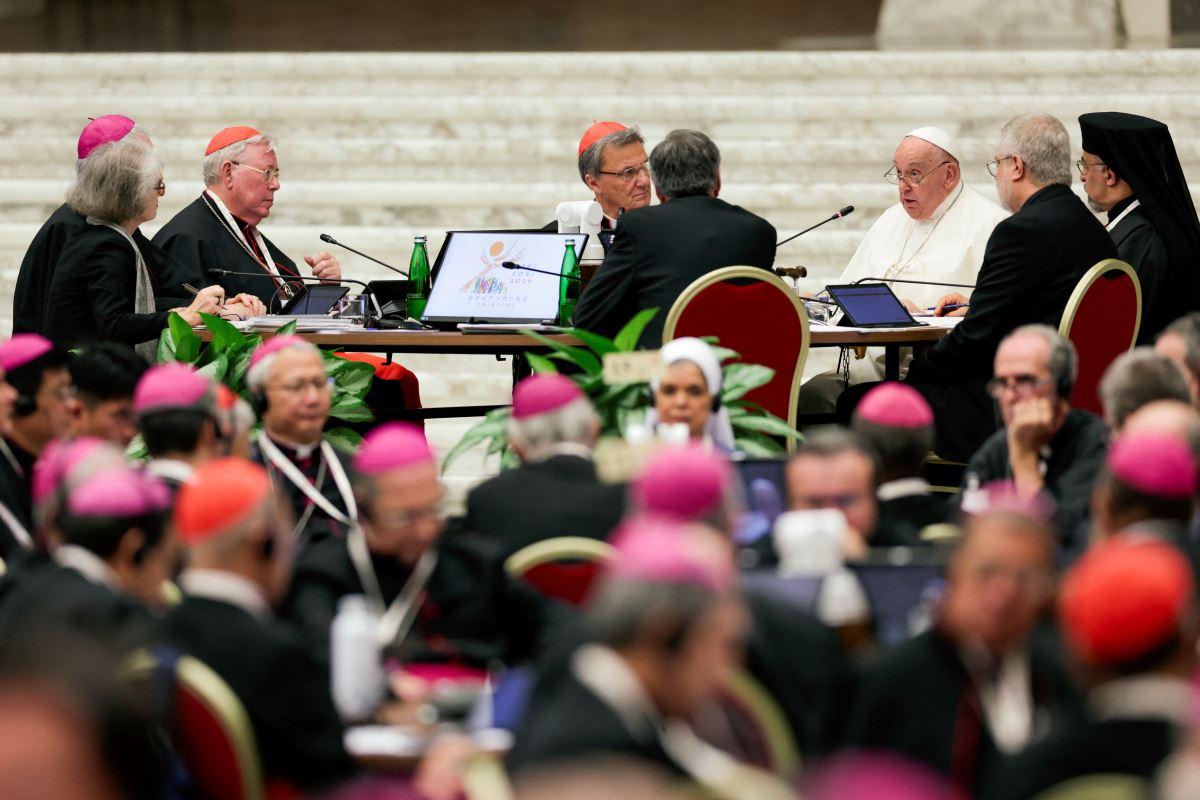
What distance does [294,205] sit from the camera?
32.5ft

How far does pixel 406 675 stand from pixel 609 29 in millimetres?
10680

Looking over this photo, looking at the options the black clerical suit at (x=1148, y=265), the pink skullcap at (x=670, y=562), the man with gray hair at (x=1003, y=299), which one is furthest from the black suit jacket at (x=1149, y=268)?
the pink skullcap at (x=670, y=562)

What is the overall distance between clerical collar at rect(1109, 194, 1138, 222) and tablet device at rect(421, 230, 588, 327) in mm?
2050

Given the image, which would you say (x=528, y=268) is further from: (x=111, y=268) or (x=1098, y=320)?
(x=1098, y=320)

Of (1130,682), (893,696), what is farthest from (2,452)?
(1130,682)

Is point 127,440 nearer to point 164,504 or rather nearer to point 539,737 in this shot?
point 164,504

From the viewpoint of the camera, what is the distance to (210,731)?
2.56 m

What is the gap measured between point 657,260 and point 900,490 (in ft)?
7.20

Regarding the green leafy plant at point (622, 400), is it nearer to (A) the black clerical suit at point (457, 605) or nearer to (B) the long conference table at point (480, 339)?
(B) the long conference table at point (480, 339)

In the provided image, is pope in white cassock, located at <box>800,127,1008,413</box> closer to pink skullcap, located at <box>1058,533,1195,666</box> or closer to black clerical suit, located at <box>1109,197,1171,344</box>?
black clerical suit, located at <box>1109,197,1171,344</box>

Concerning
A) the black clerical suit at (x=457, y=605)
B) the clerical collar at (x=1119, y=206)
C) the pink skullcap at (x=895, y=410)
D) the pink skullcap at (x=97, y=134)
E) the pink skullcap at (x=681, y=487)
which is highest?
the pink skullcap at (x=97, y=134)

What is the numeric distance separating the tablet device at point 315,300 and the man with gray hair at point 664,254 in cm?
89

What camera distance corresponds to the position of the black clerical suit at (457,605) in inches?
134

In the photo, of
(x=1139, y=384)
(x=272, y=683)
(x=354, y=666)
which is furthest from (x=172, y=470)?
(x=1139, y=384)
